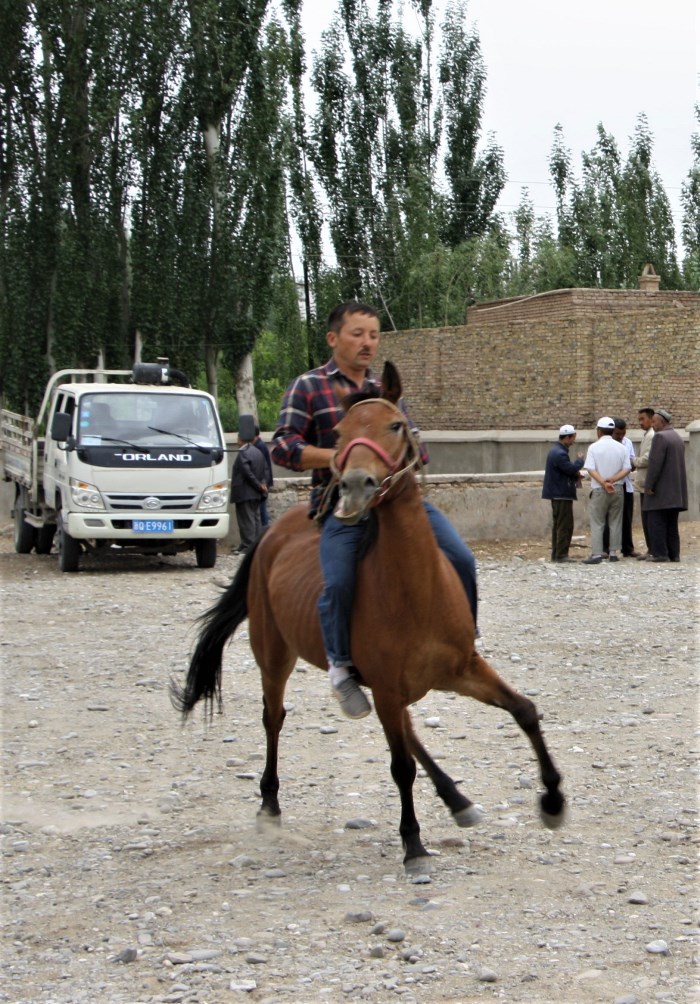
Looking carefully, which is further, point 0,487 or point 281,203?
point 281,203

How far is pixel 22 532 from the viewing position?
2005cm

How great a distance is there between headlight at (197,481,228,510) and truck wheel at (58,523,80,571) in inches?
69.8

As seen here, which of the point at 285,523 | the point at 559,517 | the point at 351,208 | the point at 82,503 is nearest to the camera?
the point at 285,523

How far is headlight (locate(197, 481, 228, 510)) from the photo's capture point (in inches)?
668

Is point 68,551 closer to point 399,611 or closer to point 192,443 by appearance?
point 192,443

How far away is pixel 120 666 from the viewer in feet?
33.5

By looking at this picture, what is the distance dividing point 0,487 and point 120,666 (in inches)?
653

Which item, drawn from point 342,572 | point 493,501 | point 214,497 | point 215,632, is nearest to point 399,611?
point 342,572

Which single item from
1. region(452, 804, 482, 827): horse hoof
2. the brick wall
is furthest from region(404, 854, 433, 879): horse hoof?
the brick wall

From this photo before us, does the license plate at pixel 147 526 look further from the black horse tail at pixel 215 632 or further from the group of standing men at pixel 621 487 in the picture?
the black horse tail at pixel 215 632

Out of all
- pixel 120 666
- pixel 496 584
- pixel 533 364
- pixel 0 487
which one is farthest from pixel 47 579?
pixel 533 364

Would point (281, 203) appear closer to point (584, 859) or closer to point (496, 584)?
point (496, 584)

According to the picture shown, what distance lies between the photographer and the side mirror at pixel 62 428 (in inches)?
642

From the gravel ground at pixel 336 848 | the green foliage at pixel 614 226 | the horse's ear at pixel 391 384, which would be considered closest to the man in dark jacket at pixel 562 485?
the gravel ground at pixel 336 848
